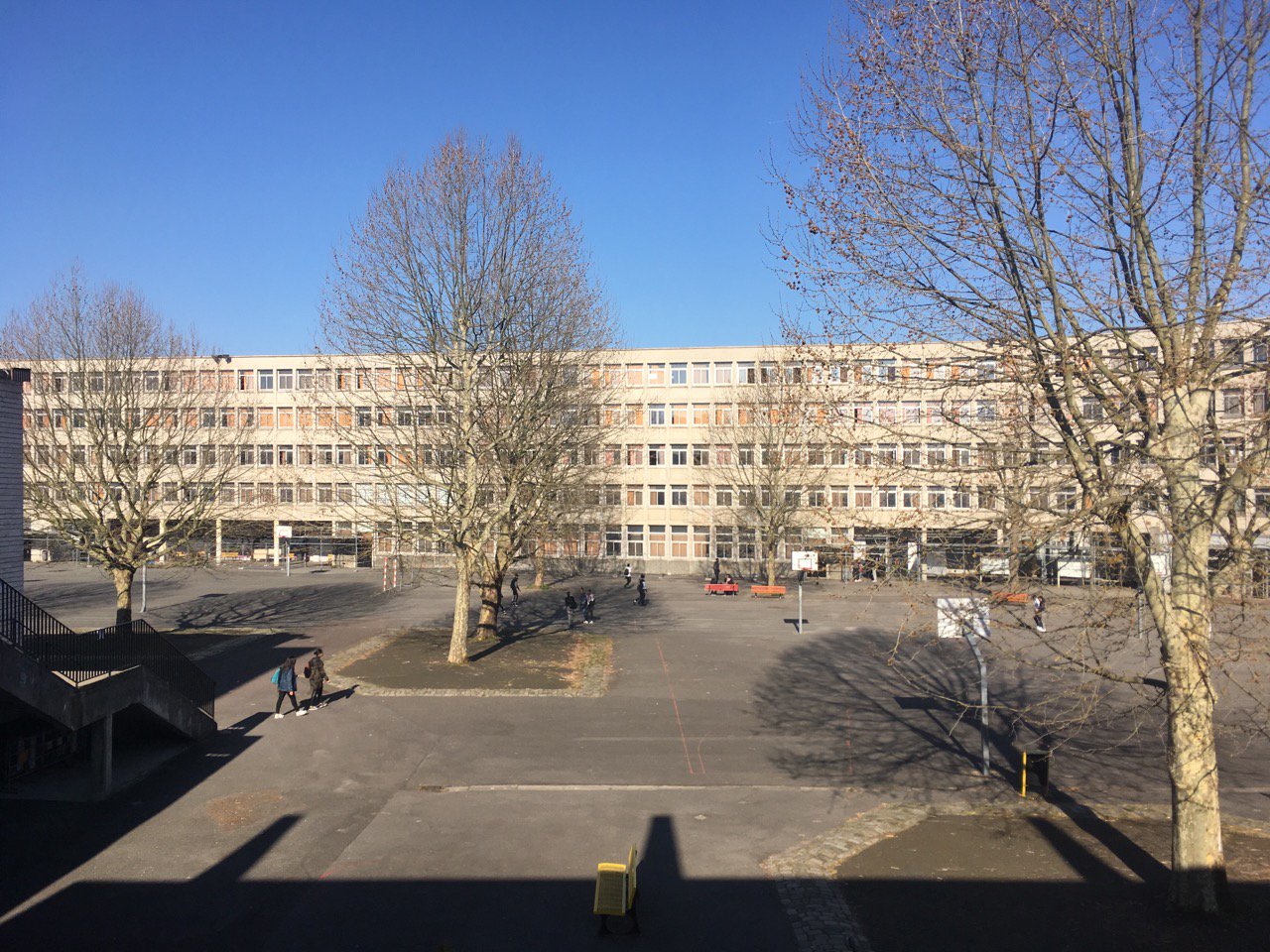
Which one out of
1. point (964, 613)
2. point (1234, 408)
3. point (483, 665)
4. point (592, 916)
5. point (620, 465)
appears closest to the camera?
point (1234, 408)

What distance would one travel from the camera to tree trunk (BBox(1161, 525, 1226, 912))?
29.4ft

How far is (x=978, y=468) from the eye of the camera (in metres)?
9.42

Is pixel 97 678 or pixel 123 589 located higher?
pixel 123 589

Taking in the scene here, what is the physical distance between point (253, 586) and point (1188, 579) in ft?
152

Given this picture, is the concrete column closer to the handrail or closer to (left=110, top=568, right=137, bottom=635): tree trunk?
the handrail

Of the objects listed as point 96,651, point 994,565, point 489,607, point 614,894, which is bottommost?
point 614,894

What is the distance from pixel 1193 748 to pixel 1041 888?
2.47m

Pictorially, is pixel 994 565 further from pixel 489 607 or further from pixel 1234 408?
pixel 489 607

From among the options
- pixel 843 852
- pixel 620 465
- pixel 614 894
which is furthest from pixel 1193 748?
pixel 620 465

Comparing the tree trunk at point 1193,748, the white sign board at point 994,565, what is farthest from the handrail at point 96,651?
the tree trunk at point 1193,748

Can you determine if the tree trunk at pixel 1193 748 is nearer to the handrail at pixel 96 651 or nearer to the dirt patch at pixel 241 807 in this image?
the dirt patch at pixel 241 807

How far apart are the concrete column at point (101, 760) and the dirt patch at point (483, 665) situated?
7517 millimetres

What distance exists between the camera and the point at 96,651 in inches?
662

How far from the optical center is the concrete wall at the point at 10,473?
20.2m
